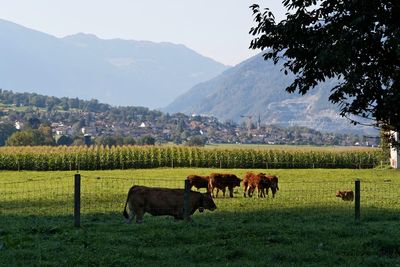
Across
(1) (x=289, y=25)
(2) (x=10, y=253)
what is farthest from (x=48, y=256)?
(1) (x=289, y=25)

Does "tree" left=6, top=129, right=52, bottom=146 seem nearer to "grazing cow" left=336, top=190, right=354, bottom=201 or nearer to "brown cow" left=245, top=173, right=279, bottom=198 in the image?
"brown cow" left=245, top=173, right=279, bottom=198

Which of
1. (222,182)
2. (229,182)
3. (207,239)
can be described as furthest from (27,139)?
(207,239)

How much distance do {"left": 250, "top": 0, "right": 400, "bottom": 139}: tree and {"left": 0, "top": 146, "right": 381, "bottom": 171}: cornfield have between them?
4497 cm

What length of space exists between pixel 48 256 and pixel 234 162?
155 feet

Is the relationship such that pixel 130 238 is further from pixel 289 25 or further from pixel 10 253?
pixel 289 25

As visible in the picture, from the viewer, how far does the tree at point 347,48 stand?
10367 millimetres

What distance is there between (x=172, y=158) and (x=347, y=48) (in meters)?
48.1

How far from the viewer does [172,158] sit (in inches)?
2287

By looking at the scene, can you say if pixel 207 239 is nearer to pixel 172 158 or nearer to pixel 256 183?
pixel 256 183

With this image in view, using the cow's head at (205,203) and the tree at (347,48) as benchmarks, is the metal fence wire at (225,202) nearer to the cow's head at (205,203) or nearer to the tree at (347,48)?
the cow's head at (205,203)

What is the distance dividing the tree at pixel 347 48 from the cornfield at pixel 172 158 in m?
45.0

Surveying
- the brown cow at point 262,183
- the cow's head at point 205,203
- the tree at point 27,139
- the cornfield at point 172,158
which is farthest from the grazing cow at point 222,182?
the tree at point 27,139

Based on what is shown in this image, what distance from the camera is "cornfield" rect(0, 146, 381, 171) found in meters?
54.9

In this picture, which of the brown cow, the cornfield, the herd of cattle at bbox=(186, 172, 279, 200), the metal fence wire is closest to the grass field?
the metal fence wire
